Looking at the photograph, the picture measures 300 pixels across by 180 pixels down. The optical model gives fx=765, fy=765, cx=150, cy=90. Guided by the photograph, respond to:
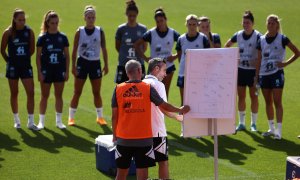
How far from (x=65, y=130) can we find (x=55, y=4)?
15742 mm

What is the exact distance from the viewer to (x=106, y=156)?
36.4 ft

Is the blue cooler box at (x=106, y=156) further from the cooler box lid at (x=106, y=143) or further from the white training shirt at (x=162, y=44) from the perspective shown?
the white training shirt at (x=162, y=44)

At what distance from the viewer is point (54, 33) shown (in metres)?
13.8

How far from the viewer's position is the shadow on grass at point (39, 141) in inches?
497

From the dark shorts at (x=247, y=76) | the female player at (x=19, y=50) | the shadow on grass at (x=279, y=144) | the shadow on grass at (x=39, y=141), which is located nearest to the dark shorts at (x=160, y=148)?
the shadow on grass at (x=39, y=141)

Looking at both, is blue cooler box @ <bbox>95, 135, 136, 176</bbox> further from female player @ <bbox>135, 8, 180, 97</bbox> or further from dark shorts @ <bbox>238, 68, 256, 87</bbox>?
dark shorts @ <bbox>238, 68, 256, 87</bbox>

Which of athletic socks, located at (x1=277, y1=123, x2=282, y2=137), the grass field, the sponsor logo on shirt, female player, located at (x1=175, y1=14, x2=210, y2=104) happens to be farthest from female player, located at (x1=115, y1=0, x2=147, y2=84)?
the sponsor logo on shirt

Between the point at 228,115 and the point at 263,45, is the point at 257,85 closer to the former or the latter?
the point at 263,45

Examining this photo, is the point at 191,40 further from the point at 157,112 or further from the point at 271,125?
the point at 157,112

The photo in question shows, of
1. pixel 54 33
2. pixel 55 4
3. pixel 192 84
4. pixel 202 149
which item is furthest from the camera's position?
pixel 55 4

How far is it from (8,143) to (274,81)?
4.64 metres

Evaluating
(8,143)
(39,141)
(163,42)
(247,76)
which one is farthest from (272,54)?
(8,143)

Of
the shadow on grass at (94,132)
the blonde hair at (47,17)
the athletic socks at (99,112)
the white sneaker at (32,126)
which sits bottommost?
the shadow on grass at (94,132)

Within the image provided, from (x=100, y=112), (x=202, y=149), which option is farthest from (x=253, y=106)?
(x=100, y=112)
